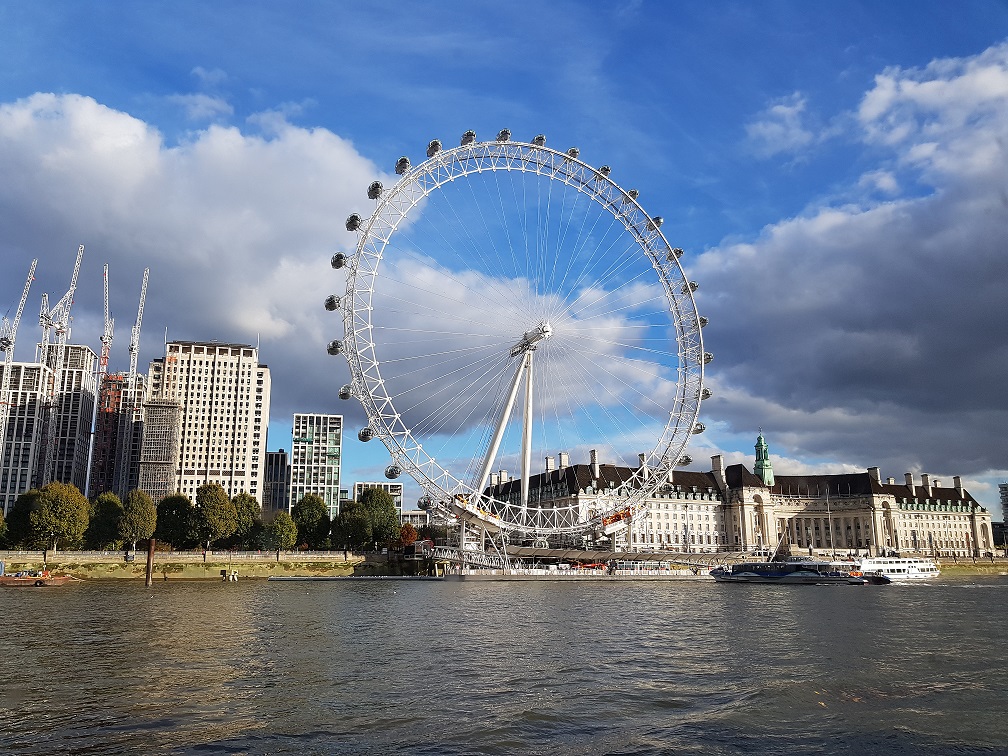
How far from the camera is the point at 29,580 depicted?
86.6 meters

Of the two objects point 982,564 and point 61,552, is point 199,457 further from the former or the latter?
point 982,564

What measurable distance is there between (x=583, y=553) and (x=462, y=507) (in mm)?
39978

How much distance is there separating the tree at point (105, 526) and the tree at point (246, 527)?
52.9 feet

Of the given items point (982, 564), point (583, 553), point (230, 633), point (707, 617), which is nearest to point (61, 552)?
point (583, 553)

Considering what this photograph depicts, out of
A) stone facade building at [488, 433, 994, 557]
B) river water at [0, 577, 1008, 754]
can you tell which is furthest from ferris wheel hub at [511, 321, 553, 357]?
stone facade building at [488, 433, 994, 557]

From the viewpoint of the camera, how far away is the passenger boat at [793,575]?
114 m

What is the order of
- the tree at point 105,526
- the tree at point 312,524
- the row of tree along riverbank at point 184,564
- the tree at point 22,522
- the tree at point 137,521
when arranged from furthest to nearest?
the tree at point 312,524
the tree at point 105,526
the tree at point 137,521
the tree at point 22,522
the row of tree along riverbank at point 184,564

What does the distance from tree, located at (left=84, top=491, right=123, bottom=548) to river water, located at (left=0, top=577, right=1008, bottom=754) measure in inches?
2751

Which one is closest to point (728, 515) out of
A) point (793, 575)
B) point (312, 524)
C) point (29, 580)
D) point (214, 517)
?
point (793, 575)

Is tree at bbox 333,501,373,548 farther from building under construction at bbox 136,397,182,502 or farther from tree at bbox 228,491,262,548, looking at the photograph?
building under construction at bbox 136,397,182,502

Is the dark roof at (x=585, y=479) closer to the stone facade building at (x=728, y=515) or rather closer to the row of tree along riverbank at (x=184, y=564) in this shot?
the stone facade building at (x=728, y=515)

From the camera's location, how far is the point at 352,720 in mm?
21875

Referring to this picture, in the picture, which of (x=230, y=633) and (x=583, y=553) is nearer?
(x=230, y=633)

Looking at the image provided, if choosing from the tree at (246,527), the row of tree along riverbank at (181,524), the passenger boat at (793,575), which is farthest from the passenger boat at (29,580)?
the passenger boat at (793,575)
